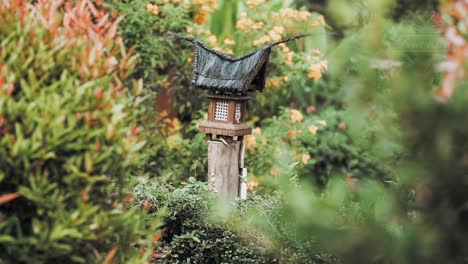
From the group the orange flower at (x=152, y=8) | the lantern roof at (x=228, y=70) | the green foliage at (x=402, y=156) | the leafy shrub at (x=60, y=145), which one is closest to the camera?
the green foliage at (x=402, y=156)

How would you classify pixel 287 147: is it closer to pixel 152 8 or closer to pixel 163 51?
pixel 163 51

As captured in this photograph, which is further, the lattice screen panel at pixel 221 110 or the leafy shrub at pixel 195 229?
the lattice screen panel at pixel 221 110

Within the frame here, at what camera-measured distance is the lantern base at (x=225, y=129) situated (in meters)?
4.70

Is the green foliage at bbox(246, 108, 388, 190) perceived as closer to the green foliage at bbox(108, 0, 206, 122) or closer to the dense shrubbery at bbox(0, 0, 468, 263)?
the green foliage at bbox(108, 0, 206, 122)

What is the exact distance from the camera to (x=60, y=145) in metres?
2.32

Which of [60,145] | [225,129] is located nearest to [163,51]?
[225,129]

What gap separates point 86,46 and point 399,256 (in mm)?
1536

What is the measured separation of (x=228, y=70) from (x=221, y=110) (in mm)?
329

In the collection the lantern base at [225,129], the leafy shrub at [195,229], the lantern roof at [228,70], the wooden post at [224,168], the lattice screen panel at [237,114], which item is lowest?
the leafy shrub at [195,229]

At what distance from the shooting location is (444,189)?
→ 5.88 ft

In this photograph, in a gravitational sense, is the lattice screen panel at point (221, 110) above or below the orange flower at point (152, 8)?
below

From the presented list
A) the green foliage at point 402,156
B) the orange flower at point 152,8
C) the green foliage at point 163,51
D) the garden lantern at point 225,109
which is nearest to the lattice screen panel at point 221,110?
the garden lantern at point 225,109

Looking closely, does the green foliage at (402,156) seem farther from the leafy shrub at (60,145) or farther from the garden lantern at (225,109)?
the garden lantern at (225,109)

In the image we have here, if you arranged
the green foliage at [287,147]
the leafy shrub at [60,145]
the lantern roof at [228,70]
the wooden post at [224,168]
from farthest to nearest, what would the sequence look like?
the green foliage at [287,147] → the wooden post at [224,168] → the lantern roof at [228,70] → the leafy shrub at [60,145]
